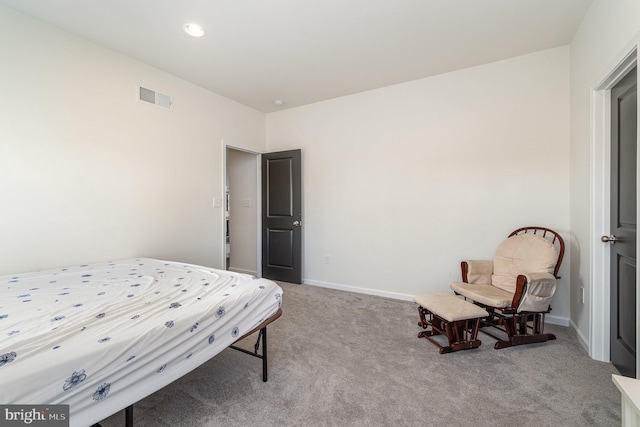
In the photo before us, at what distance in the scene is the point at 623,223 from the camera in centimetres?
184

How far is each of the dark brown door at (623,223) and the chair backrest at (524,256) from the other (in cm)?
41

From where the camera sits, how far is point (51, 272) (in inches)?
79.1

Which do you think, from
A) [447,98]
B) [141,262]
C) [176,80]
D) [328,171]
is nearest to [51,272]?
[141,262]

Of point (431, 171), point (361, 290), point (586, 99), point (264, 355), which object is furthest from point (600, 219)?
point (264, 355)

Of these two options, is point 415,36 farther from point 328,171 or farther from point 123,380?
point 123,380

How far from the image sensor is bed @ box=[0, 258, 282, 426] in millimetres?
887

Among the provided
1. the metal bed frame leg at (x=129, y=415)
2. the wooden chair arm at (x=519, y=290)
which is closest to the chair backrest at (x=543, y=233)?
the wooden chair arm at (x=519, y=290)

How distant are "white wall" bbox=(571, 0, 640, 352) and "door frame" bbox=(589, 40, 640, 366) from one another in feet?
0.11

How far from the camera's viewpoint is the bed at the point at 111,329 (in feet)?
2.91

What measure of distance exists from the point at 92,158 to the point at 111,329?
205cm

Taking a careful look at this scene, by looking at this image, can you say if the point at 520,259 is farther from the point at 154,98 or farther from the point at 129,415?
the point at 154,98

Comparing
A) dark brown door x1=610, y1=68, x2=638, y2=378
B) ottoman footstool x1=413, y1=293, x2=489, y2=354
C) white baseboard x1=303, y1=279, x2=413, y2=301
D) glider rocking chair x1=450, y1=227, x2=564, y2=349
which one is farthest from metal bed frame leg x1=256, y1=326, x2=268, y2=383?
dark brown door x1=610, y1=68, x2=638, y2=378

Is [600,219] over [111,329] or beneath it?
over

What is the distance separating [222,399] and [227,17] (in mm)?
2762
